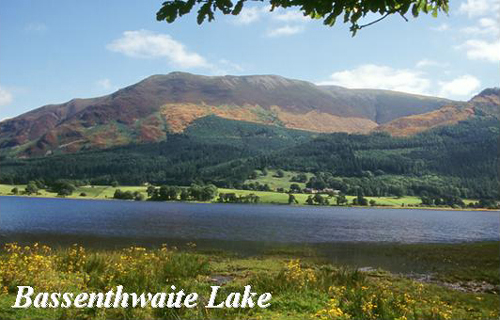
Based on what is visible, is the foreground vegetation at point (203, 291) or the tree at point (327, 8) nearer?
the tree at point (327, 8)

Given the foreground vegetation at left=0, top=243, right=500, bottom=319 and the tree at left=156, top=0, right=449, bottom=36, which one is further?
the foreground vegetation at left=0, top=243, right=500, bottom=319

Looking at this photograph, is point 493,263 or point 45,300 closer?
point 45,300

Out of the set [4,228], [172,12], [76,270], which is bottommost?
[4,228]

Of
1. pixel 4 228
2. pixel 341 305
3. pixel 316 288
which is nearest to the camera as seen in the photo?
pixel 341 305

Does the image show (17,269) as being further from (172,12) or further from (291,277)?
(172,12)

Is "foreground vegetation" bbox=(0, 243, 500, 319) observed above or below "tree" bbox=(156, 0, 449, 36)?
below

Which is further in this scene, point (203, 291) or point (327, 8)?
point (203, 291)

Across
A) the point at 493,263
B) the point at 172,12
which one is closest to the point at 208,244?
the point at 493,263

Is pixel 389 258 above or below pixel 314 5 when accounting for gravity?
below

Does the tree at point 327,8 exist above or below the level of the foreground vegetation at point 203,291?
above

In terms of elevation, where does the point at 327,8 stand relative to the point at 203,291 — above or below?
above

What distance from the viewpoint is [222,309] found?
12.9m

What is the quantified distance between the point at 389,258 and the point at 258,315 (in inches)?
1467

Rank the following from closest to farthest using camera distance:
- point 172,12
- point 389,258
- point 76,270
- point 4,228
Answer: point 172,12
point 76,270
point 389,258
point 4,228
